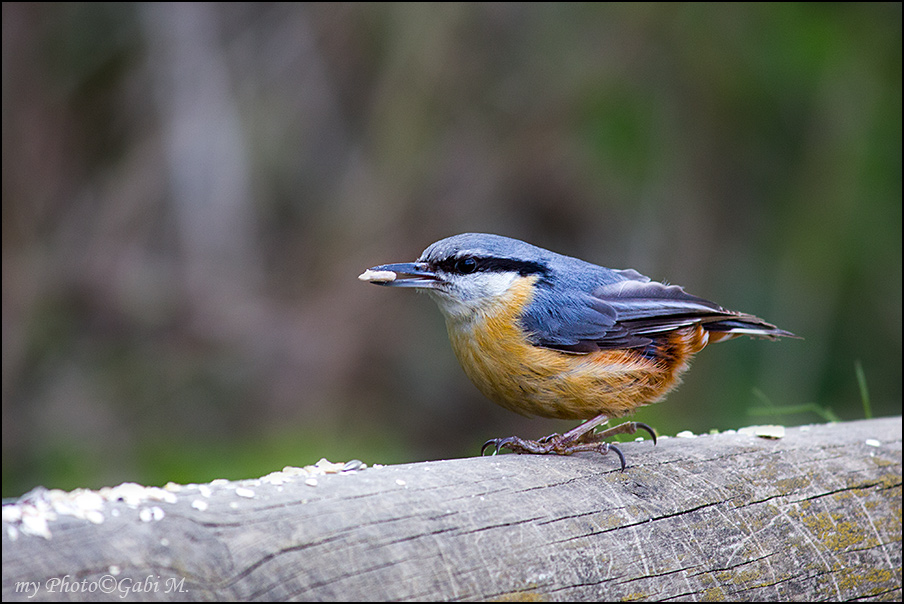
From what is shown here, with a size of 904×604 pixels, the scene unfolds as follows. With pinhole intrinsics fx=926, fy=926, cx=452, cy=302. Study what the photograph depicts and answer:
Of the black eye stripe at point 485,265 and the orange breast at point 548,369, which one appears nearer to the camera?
the orange breast at point 548,369

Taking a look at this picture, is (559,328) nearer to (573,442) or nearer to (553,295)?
(553,295)

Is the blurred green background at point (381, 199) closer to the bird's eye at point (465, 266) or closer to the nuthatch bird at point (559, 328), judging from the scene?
the nuthatch bird at point (559, 328)

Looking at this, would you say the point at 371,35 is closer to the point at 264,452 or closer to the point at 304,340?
the point at 304,340

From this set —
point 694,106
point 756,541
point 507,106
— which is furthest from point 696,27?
point 756,541

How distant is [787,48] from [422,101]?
2.57 m

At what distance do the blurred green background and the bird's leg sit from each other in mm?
2108

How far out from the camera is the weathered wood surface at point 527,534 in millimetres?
1597

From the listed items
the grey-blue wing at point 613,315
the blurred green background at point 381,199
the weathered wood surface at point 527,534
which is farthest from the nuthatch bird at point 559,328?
the blurred green background at point 381,199

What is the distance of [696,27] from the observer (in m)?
6.75

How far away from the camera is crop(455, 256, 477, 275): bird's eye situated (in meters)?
3.36

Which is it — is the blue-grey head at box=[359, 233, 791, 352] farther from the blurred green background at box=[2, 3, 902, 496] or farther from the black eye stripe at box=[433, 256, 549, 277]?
the blurred green background at box=[2, 3, 902, 496]

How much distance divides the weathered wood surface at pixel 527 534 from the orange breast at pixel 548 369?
0.31 meters

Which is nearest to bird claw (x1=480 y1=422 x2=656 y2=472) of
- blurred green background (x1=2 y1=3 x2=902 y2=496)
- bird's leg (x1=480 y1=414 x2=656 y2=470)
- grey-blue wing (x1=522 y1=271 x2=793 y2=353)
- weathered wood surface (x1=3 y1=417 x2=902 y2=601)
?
bird's leg (x1=480 y1=414 x2=656 y2=470)

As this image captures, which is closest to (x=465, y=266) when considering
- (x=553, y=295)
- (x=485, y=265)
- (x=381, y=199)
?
(x=485, y=265)
